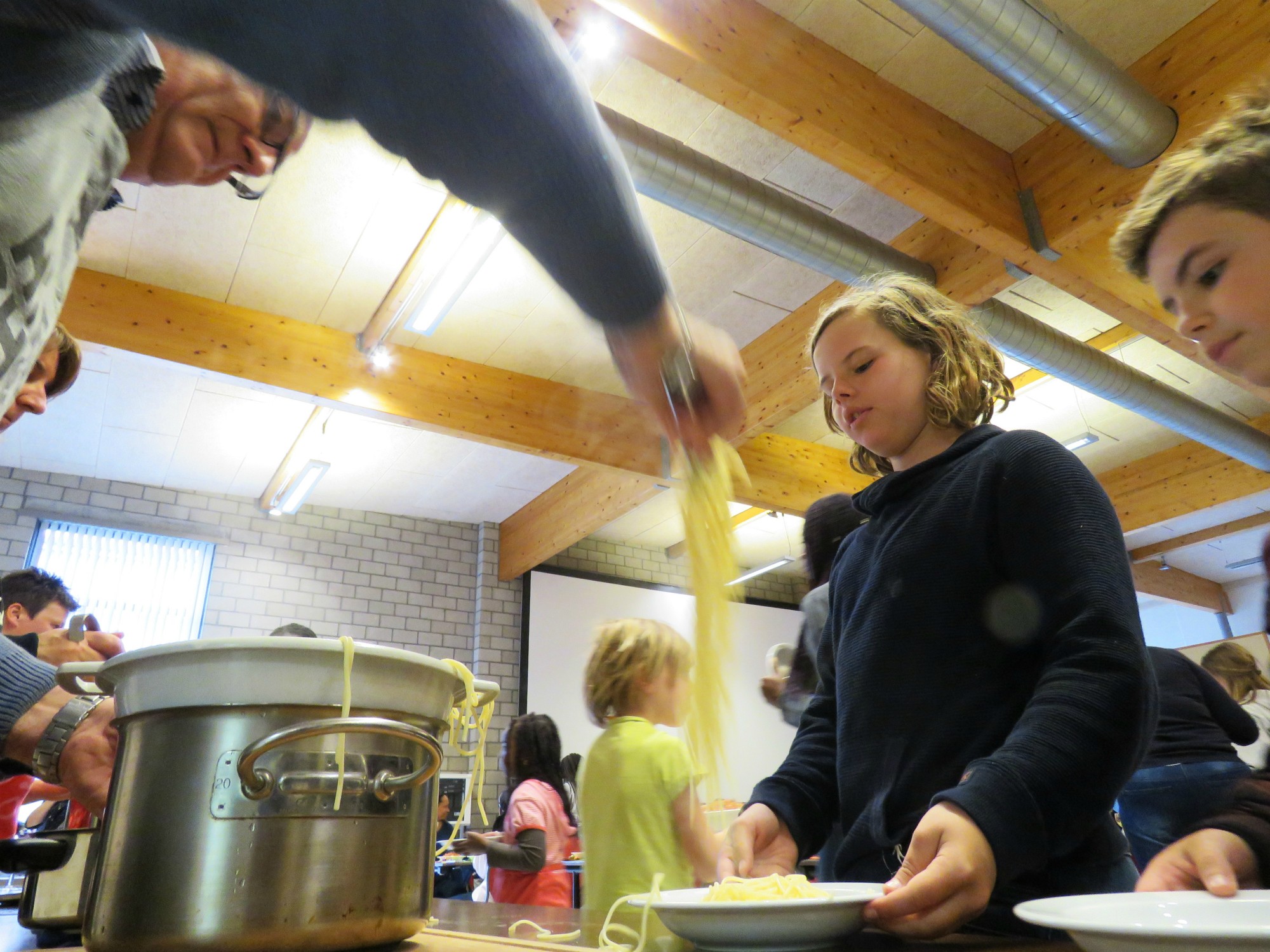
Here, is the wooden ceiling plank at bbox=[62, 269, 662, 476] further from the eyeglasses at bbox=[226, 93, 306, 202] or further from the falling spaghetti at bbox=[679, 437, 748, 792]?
the eyeglasses at bbox=[226, 93, 306, 202]

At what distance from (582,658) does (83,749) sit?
5776 mm

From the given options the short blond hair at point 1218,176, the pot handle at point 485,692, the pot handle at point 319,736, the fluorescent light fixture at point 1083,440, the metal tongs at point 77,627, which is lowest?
the pot handle at point 319,736

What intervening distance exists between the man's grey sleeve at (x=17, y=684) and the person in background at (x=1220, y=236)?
1621 millimetres

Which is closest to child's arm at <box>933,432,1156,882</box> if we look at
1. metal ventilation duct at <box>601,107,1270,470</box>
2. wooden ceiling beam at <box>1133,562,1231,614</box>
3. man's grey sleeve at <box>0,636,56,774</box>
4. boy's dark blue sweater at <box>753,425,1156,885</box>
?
boy's dark blue sweater at <box>753,425,1156,885</box>

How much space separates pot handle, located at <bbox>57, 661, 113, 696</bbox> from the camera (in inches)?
35.1

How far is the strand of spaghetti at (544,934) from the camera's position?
2.53 ft

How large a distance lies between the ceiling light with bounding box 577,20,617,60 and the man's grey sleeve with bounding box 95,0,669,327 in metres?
2.24

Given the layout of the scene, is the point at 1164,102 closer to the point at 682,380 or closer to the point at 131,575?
the point at 682,380

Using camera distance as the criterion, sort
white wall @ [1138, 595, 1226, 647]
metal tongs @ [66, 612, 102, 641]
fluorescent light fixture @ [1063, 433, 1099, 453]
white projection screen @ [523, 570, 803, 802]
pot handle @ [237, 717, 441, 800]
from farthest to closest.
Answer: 1. white wall @ [1138, 595, 1226, 647]
2. white projection screen @ [523, 570, 803, 802]
3. fluorescent light fixture @ [1063, 433, 1099, 453]
4. metal tongs @ [66, 612, 102, 641]
5. pot handle @ [237, 717, 441, 800]

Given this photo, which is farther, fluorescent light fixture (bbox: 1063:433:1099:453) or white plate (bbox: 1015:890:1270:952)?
fluorescent light fixture (bbox: 1063:433:1099:453)

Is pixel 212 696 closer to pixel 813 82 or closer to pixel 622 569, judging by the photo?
pixel 813 82

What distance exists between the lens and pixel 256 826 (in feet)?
2.19

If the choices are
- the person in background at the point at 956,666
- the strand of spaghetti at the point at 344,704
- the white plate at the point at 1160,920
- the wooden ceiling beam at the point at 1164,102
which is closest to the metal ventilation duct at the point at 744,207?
the wooden ceiling beam at the point at 1164,102

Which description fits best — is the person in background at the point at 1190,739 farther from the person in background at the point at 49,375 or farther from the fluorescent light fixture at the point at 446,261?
the person in background at the point at 49,375
